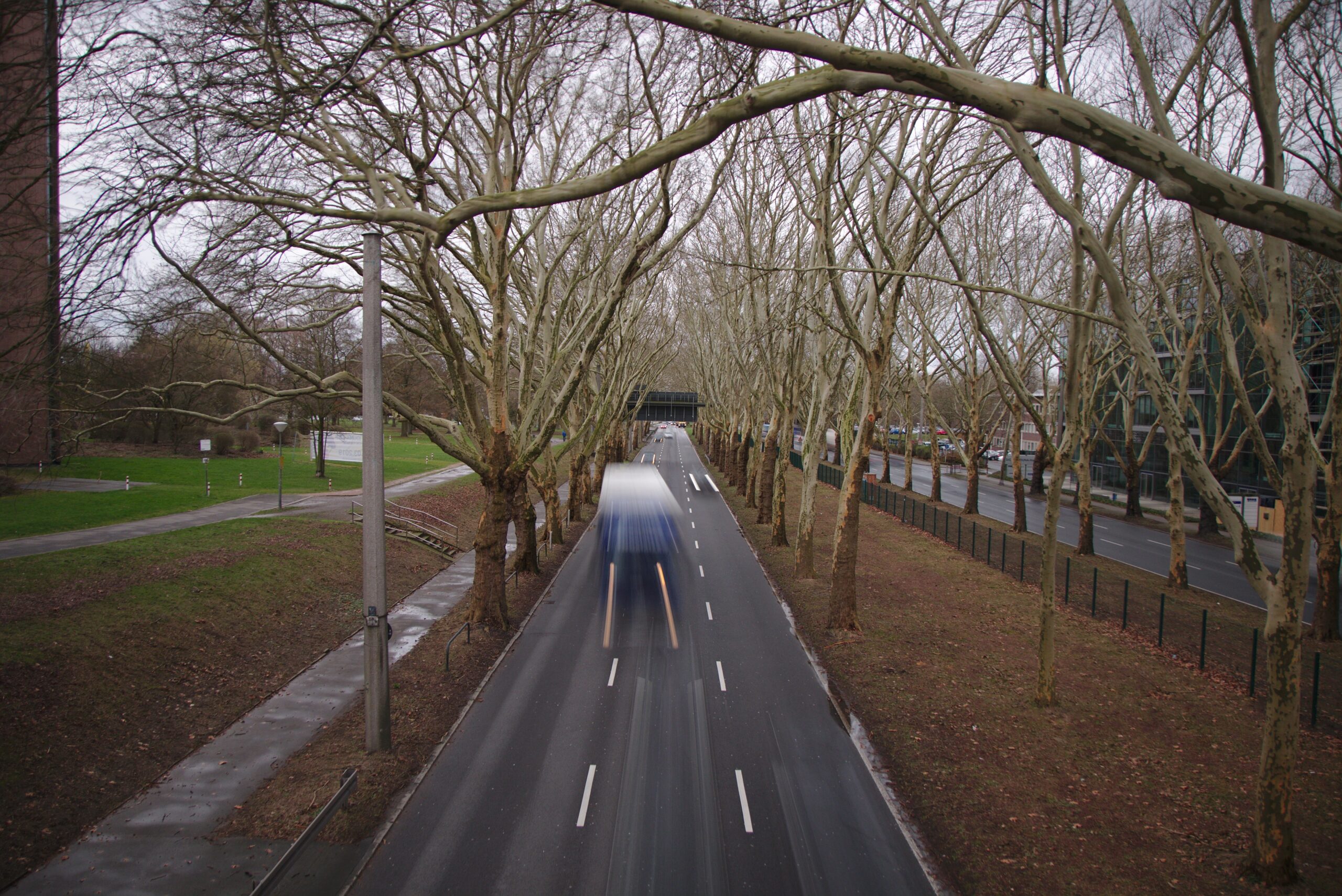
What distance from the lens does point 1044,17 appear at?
292 inches

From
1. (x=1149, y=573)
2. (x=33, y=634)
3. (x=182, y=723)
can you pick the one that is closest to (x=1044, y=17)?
(x=182, y=723)

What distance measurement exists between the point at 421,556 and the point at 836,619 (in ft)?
43.8

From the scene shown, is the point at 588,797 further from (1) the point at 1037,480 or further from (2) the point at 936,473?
(1) the point at 1037,480

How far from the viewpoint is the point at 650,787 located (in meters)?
8.25

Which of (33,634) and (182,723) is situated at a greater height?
(33,634)

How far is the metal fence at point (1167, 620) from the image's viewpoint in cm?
1144

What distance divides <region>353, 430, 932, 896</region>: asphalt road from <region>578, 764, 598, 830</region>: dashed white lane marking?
23 millimetres

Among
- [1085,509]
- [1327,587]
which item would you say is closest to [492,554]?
[1327,587]

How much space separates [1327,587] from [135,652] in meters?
22.7

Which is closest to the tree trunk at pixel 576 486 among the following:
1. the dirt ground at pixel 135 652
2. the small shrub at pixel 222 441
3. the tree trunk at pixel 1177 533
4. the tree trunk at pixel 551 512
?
the tree trunk at pixel 551 512

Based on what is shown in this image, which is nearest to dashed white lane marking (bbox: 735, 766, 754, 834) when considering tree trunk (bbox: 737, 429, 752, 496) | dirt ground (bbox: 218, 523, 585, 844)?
dirt ground (bbox: 218, 523, 585, 844)

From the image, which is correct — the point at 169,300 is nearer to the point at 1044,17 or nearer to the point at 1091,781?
the point at 1044,17

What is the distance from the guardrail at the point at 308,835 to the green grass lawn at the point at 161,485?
45.0 feet

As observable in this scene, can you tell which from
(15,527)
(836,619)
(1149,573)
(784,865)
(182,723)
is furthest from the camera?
(1149,573)
